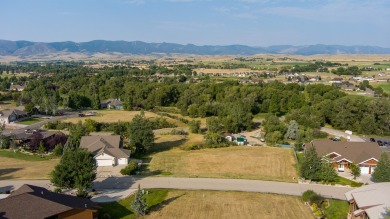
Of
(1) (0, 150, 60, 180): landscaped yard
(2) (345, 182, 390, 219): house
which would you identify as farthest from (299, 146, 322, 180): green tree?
(1) (0, 150, 60, 180): landscaped yard

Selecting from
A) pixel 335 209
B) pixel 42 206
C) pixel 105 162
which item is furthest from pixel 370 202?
pixel 105 162

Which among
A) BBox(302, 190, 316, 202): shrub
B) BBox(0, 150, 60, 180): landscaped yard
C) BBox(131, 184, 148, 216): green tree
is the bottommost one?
BBox(0, 150, 60, 180): landscaped yard

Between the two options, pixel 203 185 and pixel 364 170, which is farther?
pixel 364 170

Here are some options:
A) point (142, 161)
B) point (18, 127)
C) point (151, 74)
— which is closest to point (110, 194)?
point (142, 161)

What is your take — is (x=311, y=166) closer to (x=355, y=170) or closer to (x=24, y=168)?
(x=355, y=170)

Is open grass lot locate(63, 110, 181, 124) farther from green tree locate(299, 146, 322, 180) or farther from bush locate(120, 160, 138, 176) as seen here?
green tree locate(299, 146, 322, 180)
